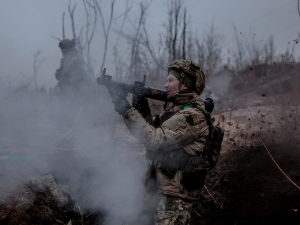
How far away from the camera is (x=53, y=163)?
11.6ft

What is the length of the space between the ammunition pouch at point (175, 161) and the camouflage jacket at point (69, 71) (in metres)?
5.08

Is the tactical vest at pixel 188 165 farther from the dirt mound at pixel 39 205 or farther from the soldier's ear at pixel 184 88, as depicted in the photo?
the dirt mound at pixel 39 205

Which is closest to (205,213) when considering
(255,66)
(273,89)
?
(273,89)

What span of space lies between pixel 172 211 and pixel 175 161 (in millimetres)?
425

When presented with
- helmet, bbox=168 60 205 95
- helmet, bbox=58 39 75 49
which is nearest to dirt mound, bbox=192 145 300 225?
helmet, bbox=168 60 205 95

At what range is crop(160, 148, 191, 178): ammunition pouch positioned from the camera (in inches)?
78.9

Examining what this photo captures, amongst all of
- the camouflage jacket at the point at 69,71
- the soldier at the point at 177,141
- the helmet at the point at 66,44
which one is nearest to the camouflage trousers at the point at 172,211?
the soldier at the point at 177,141

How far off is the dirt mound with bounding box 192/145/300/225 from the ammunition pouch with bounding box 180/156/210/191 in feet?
6.51

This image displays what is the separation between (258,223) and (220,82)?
441 inches

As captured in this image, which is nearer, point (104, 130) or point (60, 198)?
point (60, 198)

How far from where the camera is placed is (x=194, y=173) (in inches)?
76.4

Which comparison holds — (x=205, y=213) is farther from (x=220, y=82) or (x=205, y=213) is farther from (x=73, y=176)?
(x=220, y=82)

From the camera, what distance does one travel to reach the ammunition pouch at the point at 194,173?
1.94 meters

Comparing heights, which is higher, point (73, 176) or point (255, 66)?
point (255, 66)
